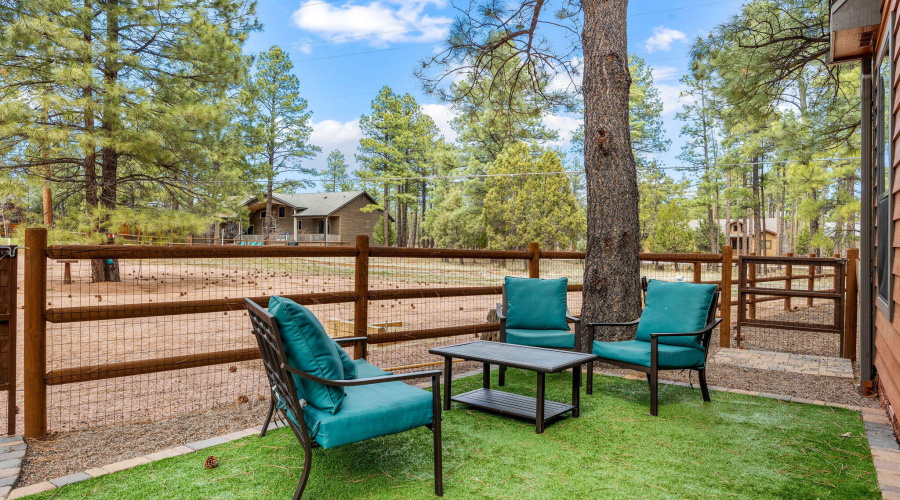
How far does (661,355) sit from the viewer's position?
3.93m

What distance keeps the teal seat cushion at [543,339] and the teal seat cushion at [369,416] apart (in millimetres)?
2048

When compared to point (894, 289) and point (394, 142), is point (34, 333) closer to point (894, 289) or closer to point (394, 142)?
point (894, 289)

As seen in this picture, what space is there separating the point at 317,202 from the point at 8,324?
32.4 meters

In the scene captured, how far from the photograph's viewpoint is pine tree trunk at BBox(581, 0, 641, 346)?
5.61 m

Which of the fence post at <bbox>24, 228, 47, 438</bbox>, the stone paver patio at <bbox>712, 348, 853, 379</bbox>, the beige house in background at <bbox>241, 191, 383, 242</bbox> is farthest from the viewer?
the beige house in background at <bbox>241, 191, 383, 242</bbox>

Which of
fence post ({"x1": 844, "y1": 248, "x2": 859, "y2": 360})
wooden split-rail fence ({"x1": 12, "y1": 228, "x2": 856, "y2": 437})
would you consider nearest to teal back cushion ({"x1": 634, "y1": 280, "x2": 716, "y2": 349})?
wooden split-rail fence ({"x1": 12, "y1": 228, "x2": 856, "y2": 437})

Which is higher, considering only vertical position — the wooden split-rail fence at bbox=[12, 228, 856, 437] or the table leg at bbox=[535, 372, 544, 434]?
the wooden split-rail fence at bbox=[12, 228, 856, 437]

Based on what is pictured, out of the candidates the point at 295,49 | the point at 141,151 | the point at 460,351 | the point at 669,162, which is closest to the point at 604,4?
the point at 460,351

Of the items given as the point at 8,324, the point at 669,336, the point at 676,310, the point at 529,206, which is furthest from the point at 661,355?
the point at 529,206

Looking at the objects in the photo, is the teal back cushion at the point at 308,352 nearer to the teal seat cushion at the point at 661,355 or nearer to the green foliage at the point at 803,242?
the teal seat cushion at the point at 661,355

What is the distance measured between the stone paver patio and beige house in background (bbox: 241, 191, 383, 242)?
28.7 meters

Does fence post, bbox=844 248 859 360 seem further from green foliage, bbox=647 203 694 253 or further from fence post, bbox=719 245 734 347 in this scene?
green foliage, bbox=647 203 694 253

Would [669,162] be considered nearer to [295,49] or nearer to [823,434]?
[295,49]

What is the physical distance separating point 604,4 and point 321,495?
538cm
